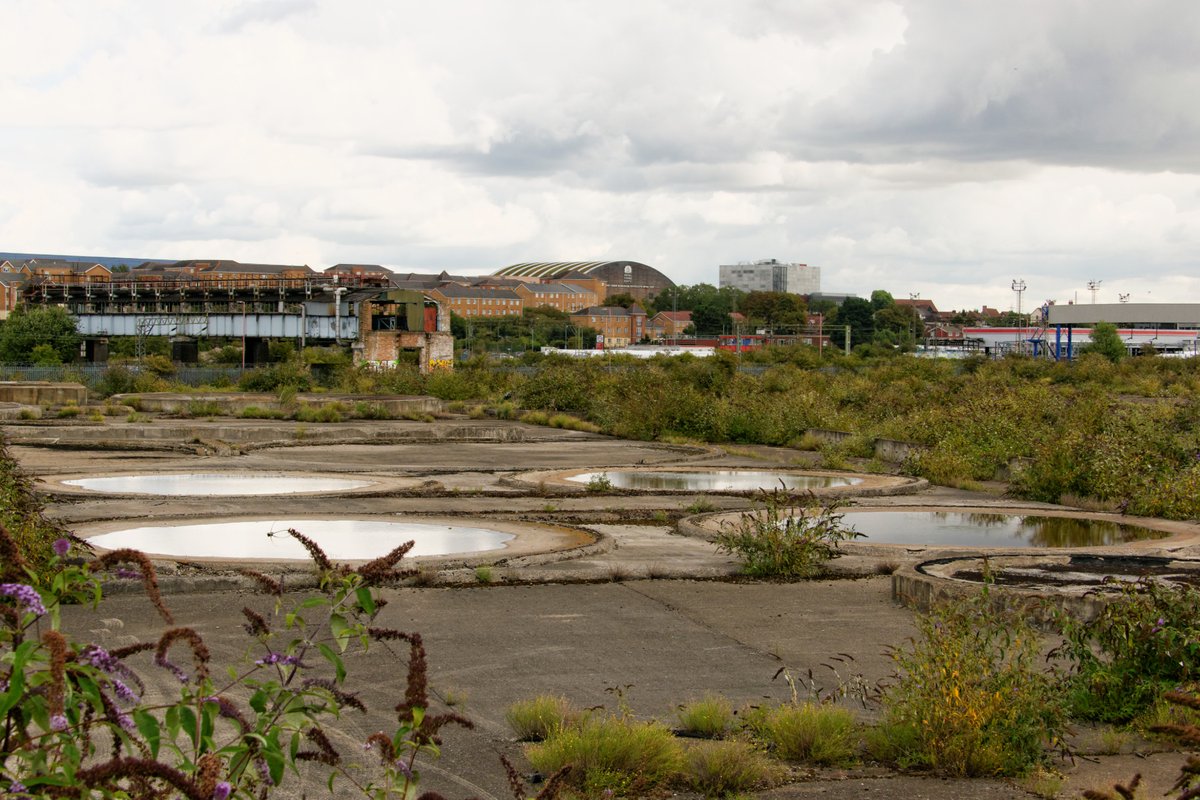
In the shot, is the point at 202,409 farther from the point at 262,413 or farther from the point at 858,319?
the point at 858,319

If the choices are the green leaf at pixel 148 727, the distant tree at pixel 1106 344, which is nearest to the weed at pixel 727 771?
the green leaf at pixel 148 727

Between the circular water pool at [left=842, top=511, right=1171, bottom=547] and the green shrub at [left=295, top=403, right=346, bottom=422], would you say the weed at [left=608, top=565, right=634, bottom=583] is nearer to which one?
the circular water pool at [left=842, top=511, right=1171, bottom=547]

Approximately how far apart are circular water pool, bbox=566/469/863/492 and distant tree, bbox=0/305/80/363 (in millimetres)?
46920

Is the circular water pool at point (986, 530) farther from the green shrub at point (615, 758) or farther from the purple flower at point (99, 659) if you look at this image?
the purple flower at point (99, 659)

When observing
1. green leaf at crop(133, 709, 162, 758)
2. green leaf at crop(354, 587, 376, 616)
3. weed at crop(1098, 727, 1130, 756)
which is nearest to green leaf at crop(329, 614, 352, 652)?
green leaf at crop(354, 587, 376, 616)

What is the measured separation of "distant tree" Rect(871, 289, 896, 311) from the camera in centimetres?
16482

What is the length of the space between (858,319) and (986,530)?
130402 millimetres

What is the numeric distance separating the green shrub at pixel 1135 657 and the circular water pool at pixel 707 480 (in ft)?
42.2

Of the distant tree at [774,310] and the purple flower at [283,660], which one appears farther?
the distant tree at [774,310]

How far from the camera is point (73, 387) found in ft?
A: 142

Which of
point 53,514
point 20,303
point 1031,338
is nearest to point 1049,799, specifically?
point 53,514

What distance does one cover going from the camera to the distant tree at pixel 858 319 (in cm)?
13775

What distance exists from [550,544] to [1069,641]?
6893 mm

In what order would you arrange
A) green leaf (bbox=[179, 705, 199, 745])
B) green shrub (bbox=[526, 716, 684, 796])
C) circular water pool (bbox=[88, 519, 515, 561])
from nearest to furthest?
green leaf (bbox=[179, 705, 199, 745]) → green shrub (bbox=[526, 716, 684, 796]) → circular water pool (bbox=[88, 519, 515, 561])
